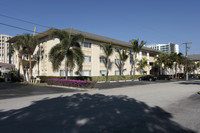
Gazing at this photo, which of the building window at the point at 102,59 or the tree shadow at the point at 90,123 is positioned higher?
the building window at the point at 102,59

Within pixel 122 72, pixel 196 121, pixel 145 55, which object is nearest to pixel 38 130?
pixel 196 121

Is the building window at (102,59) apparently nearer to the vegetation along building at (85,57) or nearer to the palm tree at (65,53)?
the vegetation along building at (85,57)

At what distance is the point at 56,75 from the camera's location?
26797 mm

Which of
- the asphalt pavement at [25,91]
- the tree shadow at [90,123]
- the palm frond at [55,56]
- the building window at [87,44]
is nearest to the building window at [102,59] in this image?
the building window at [87,44]

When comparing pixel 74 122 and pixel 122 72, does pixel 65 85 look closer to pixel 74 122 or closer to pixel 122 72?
pixel 74 122

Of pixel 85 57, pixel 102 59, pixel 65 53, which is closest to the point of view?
pixel 65 53

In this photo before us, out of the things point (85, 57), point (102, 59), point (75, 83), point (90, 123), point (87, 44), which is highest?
point (87, 44)

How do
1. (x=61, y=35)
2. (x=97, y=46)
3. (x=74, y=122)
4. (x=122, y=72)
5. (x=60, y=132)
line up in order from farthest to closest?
1. (x=122, y=72)
2. (x=97, y=46)
3. (x=61, y=35)
4. (x=74, y=122)
5. (x=60, y=132)

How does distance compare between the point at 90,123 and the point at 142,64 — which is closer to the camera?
the point at 90,123

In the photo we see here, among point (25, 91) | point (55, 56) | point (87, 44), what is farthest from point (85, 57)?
point (25, 91)

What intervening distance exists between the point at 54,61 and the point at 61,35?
3682 millimetres

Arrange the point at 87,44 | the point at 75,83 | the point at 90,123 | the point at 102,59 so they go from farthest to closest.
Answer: the point at 102,59, the point at 87,44, the point at 75,83, the point at 90,123

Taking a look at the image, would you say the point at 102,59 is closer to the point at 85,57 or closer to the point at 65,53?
the point at 85,57

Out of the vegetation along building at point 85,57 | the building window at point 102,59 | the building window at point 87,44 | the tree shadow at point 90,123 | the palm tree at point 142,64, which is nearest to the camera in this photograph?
the tree shadow at point 90,123
